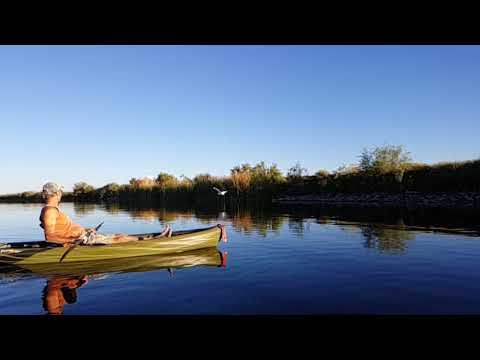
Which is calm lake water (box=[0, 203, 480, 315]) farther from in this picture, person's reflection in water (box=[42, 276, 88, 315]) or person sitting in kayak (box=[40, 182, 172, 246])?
person sitting in kayak (box=[40, 182, 172, 246])

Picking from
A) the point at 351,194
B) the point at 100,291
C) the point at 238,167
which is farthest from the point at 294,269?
the point at 238,167

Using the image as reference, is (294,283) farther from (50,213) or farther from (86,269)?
(50,213)

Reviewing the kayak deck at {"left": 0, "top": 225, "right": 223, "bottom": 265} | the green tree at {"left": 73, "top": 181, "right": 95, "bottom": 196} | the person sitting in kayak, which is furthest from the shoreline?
the green tree at {"left": 73, "top": 181, "right": 95, "bottom": 196}

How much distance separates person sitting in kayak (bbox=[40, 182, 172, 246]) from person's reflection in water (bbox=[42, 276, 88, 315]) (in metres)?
1.25

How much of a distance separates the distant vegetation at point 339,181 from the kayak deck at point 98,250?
25.8 metres

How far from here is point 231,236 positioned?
13773 mm

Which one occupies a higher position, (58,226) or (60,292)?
(58,226)

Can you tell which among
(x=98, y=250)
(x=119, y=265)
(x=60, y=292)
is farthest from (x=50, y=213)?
(x=60, y=292)

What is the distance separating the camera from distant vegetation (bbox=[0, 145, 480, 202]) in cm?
3139

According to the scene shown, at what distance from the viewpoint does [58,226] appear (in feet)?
28.4

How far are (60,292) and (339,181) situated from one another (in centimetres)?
3559

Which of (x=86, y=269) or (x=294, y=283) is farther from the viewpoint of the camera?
(x=86, y=269)

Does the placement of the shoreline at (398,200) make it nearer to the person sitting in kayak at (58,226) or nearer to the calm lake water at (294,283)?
the calm lake water at (294,283)
